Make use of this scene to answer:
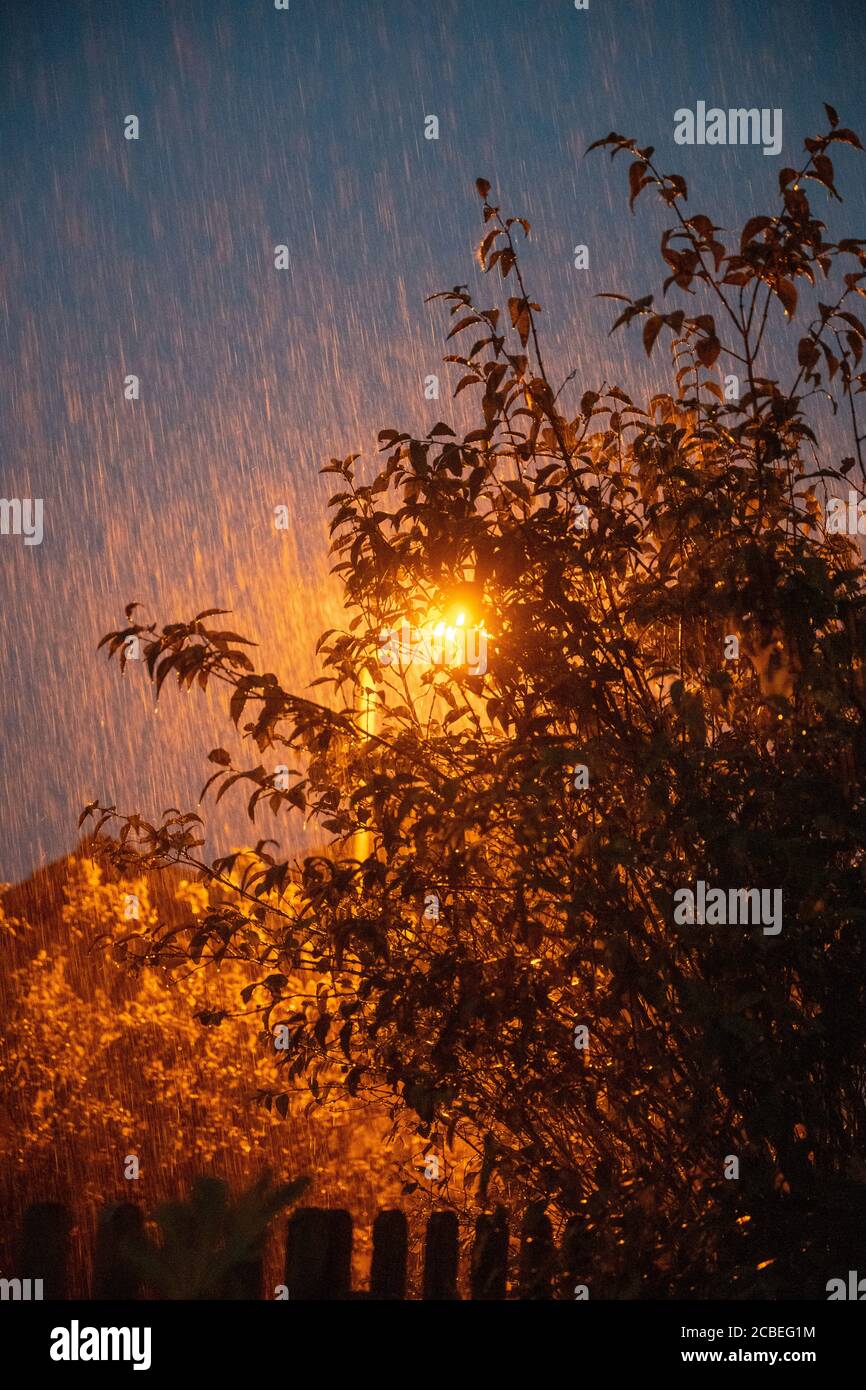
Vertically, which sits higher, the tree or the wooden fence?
the tree

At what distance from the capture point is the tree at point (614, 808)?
2.28 meters

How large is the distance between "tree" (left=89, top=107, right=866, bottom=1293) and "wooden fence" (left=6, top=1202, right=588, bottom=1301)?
136mm

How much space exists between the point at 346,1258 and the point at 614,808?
1.35 metres

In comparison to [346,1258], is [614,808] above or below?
above

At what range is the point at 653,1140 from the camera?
102 inches

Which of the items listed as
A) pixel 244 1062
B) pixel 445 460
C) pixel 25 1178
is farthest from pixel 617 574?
pixel 25 1178

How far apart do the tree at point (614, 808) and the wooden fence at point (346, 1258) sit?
0.45ft

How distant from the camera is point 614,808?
255 centimetres

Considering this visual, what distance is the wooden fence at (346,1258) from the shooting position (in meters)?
2.49

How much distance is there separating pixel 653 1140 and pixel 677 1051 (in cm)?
23

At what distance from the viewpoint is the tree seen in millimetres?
2283

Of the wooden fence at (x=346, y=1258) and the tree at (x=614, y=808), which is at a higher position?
the tree at (x=614, y=808)
